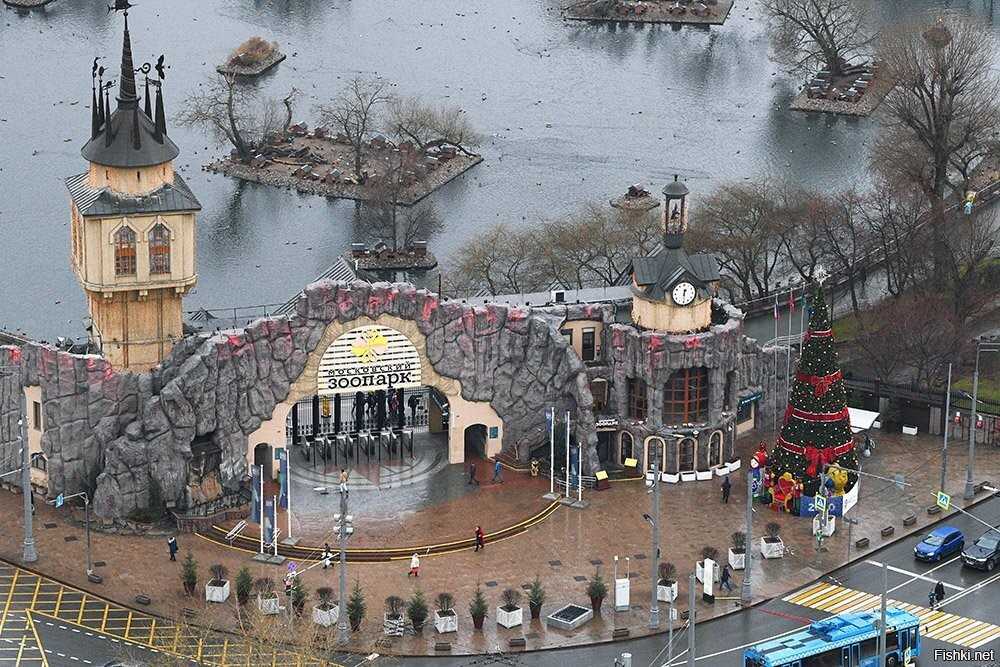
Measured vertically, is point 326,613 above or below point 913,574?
below

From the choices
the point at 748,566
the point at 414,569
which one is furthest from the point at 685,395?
the point at 414,569

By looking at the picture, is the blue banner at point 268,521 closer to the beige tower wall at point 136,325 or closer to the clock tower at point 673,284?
the beige tower wall at point 136,325

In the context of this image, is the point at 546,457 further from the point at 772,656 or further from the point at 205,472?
the point at 772,656

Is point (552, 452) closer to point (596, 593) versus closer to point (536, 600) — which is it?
point (596, 593)

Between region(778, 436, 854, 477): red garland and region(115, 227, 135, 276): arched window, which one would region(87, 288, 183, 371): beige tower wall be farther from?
region(778, 436, 854, 477): red garland

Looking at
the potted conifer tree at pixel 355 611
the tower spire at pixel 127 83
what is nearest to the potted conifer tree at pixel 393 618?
the potted conifer tree at pixel 355 611

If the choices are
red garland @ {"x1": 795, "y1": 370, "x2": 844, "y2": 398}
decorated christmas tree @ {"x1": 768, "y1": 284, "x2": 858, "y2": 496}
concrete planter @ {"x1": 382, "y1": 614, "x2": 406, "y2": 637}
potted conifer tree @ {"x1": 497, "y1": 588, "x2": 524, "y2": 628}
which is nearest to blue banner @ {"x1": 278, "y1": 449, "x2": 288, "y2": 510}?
concrete planter @ {"x1": 382, "y1": 614, "x2": 406, "y2": 637}

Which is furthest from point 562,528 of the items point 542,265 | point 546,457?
point 542,265
